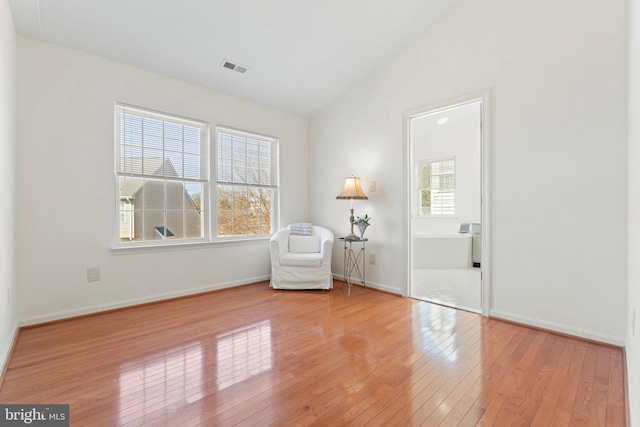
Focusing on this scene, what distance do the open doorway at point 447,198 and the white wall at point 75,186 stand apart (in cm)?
360

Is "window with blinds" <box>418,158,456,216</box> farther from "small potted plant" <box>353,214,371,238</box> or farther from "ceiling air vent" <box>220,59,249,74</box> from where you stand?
"ceiling air vent" <box>220,59,249,74</box>

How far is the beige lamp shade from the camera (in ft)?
12.6

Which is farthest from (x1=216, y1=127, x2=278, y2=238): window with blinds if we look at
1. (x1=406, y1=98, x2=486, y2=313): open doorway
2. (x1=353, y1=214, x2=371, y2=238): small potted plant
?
(x1=406, y1=98, x2=486, y2=313): open doorway

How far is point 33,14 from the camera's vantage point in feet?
7.93

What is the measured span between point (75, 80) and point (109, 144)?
2.05 ft

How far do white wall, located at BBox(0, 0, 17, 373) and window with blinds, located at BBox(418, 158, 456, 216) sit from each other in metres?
6.49

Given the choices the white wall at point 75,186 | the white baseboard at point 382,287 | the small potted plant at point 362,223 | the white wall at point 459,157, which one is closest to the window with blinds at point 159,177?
the white wall at point 75,186

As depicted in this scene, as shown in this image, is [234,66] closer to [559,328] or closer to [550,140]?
[550,140]

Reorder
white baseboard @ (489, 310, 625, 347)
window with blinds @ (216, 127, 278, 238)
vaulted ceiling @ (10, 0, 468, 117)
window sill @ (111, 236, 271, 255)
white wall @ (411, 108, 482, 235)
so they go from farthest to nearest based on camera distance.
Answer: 1. white wall @ (411, 108, 482, 235)
2. window with blinds @ (216, 127, 278, 238)
3. window sill @ (111, 236, 271, 255)
4. vaulted ceiling @ (10, 0, 468, 117)
5. white baseboard @ (489, 310, 625, 347)

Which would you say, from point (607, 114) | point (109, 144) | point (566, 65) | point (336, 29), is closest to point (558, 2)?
point (566, 65)

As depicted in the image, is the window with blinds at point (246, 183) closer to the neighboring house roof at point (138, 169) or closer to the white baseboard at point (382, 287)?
the neighboring house roof at point (138, 169)

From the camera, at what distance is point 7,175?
2180 millimetres

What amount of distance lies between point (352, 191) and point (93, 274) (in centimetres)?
293

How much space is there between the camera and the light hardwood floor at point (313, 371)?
1.53 metres
